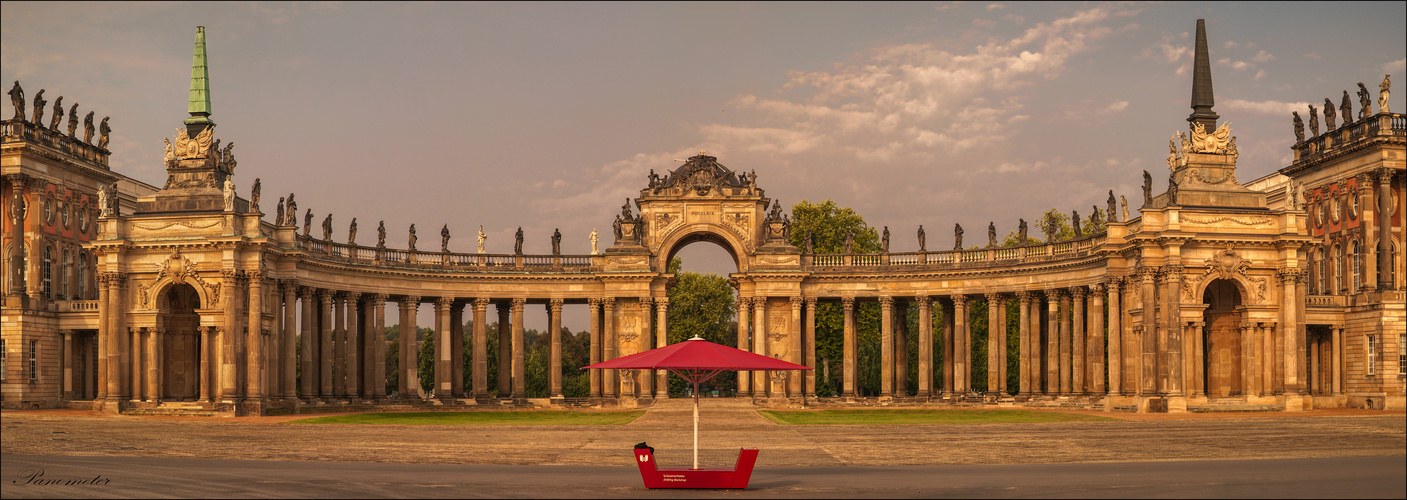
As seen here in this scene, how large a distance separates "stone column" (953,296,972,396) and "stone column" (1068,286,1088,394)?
318 inches

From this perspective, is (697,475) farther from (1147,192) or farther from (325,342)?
(325,342)

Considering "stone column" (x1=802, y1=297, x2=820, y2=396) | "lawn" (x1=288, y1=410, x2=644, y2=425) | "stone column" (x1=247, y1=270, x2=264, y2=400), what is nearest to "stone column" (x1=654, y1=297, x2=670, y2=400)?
"lawn" (x1=288, y1=410, x2=644, y2=425)

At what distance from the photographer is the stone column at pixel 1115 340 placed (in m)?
71.8

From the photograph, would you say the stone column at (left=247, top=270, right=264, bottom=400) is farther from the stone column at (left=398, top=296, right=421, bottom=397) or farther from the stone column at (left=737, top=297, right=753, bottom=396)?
the stone column at (left=737, top=297, right=753, bottom=396)

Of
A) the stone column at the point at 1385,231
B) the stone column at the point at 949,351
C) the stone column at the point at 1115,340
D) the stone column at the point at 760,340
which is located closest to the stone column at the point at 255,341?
the stone column at the point at 760,340

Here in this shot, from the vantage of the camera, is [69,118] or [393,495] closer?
[393,495]

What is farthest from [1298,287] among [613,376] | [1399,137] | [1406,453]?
[613,376]

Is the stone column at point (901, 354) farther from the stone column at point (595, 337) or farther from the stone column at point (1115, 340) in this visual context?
the stone column at point (595, 337)

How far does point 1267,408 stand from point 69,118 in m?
71.2

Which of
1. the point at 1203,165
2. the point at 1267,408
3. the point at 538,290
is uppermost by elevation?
the point at 1203,165

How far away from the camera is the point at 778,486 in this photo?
110 ft

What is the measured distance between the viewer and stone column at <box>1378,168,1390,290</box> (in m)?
74.9

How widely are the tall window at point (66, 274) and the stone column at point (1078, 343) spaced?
6098 cm

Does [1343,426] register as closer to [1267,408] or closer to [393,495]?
[1267,408]
